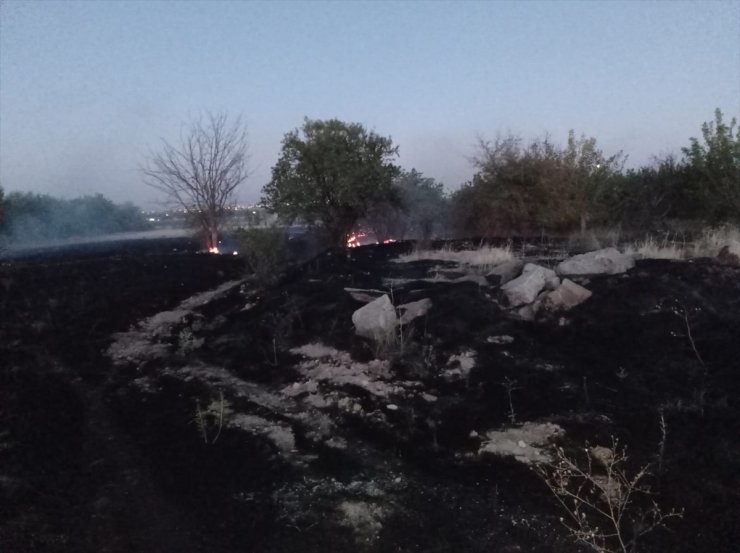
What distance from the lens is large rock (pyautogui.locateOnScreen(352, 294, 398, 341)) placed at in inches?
277

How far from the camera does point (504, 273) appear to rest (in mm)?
9312

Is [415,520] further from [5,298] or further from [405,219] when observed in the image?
[405,219]

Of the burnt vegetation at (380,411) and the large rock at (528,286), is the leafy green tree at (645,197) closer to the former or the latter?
the burnt vegetation at (380,411)

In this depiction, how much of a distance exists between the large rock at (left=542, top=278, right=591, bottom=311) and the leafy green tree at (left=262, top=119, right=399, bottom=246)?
1012 cm

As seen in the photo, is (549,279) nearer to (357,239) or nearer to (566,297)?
(566,297)

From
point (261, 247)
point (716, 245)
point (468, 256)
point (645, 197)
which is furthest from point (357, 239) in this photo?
point (716, 245)

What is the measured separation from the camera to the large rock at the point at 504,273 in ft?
29.7

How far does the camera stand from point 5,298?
1120cm

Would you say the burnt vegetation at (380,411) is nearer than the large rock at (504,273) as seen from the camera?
Yes

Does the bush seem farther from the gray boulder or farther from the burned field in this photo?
the gray boulder

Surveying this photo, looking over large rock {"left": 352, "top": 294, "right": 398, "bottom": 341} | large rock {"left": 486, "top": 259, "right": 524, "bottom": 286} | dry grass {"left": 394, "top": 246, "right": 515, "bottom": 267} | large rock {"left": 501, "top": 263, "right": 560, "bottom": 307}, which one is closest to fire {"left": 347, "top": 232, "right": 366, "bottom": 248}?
dry grass {"left": 394, "top": 246, "right": 515, "bottom": 267}

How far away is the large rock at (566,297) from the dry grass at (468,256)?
3.17 m

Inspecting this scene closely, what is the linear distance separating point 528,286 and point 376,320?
2.61 meters

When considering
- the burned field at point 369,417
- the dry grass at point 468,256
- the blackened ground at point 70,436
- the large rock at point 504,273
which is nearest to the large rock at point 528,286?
the burned field at point 369,417
